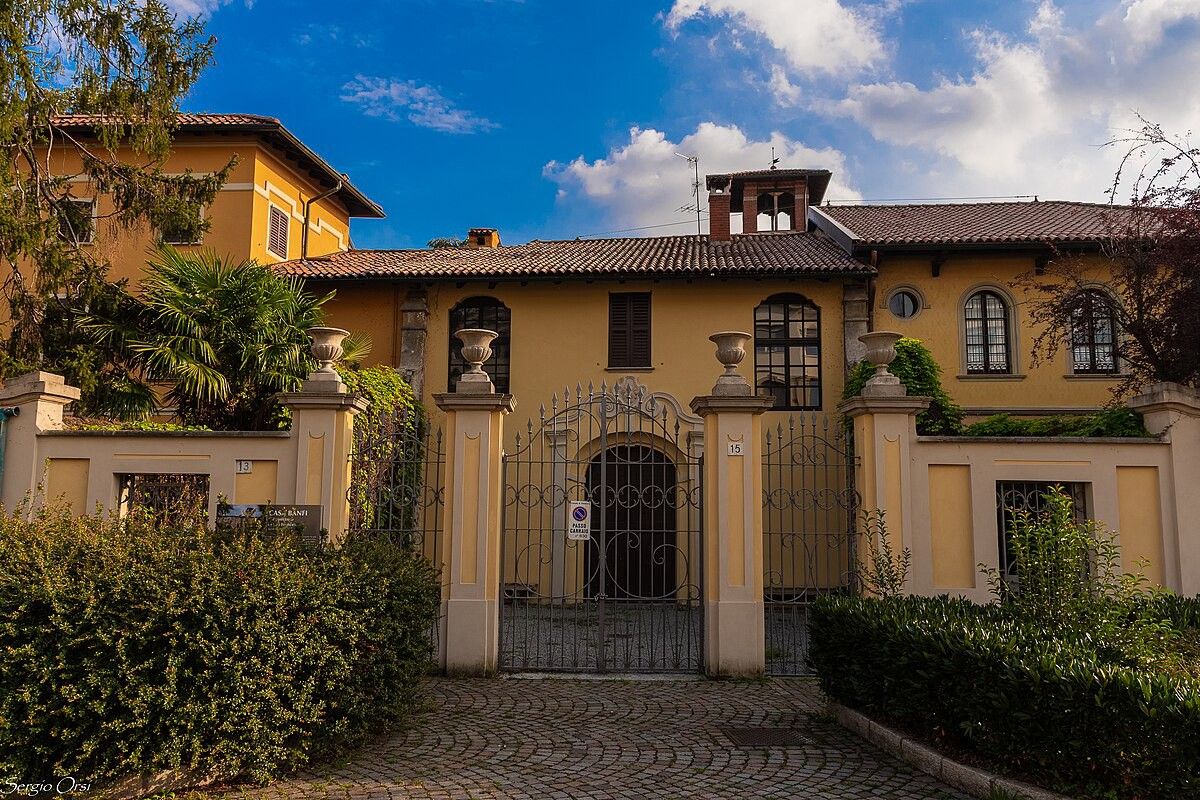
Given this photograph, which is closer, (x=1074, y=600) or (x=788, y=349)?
(x=1074, y=600)

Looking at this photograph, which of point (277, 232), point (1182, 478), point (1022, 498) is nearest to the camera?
point (1182, 478)

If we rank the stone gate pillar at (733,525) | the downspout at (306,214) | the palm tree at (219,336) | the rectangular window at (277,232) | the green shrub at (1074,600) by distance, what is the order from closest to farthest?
the green shrub at (1074,600)
the stone gate pillar at (733,525)
the palm tree at (219,336)
the rectangular window at (277,232)
the downspout at (306,214)

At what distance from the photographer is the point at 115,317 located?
35.7 feet

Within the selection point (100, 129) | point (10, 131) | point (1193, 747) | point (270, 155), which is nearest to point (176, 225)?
point (100, 129)

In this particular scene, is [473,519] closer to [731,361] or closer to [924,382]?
[731,361]

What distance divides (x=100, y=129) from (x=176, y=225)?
1.47 metres

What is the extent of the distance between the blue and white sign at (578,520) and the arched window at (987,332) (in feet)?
33.5

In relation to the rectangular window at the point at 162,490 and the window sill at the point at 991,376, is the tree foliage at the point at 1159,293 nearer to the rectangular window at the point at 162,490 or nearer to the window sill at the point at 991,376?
the window sill at the point at 991,376

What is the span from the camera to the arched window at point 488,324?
51.6 ft

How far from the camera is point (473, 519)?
775 cm

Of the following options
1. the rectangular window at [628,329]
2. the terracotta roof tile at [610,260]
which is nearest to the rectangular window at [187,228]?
the terracotta roof tile at [610,260]

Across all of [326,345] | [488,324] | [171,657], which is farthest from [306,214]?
[171,657]

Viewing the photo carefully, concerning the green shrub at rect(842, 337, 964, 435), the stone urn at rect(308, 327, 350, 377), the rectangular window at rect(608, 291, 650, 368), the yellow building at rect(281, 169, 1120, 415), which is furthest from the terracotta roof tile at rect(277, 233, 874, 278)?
the stone urn at rect(308, 327, 350, 377)

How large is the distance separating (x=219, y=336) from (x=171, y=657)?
7.20 metres
